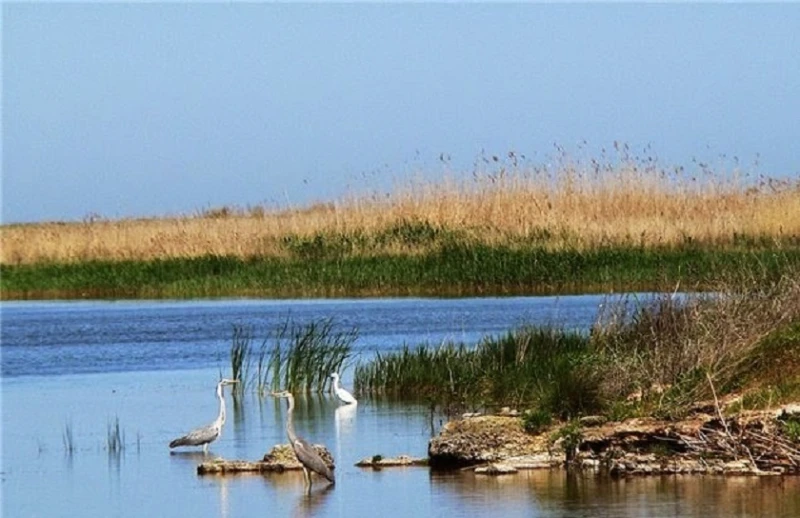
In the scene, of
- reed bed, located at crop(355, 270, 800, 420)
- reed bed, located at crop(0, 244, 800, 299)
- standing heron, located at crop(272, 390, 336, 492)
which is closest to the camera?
reed bed, located at crop(355, 270, 800, 420)

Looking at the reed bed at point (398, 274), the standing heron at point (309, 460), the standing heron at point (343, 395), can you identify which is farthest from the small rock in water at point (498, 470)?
the reed bed at point (398, 274)

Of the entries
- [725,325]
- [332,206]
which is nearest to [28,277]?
[332,206]

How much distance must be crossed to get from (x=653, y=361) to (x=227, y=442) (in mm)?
4298

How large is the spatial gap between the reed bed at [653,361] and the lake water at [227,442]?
65 centimetres

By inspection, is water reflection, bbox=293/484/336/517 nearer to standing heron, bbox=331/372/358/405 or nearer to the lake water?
the lake water

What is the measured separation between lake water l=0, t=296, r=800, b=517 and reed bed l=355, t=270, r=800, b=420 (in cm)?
65

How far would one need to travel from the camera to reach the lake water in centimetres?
1183

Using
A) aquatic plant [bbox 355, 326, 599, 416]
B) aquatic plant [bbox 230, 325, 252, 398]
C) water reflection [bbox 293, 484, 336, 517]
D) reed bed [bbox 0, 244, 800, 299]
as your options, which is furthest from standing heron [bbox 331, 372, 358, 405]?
reed bed [bbox 0, 244, 800, 299]

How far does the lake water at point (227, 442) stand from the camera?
11828 millimetres

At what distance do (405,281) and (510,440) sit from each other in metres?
18.9

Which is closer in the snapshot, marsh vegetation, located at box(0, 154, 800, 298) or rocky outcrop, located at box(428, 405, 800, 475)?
rocky outcrop, located at box(428, 405, 800, 475)

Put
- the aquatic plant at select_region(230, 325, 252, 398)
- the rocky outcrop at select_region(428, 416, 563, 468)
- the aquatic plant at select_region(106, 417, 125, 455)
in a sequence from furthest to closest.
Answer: the aquatic plant at select_region(230, 325, 252, 398) < the aquatic plant at select_region(106, 417, 125, 455) < the rocky outcrop at select_region(428, 416, 563, 468)

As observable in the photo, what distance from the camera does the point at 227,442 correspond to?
15.7 meters

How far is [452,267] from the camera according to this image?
104 ft
